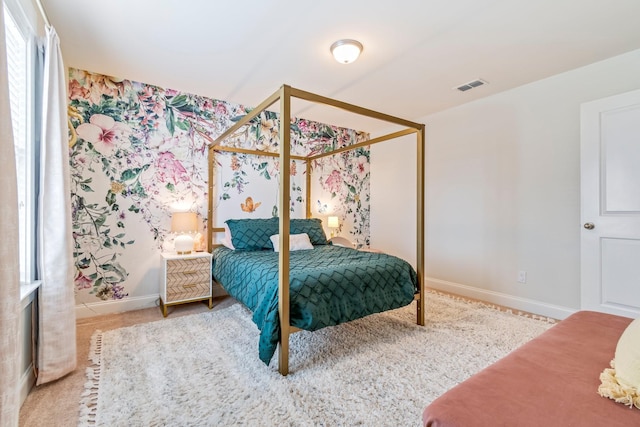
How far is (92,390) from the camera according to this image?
1.71m

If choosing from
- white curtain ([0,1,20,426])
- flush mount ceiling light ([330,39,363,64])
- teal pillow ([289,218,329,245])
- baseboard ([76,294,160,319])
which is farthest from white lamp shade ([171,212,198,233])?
flush mount ceiling light ([330,39,363,64])

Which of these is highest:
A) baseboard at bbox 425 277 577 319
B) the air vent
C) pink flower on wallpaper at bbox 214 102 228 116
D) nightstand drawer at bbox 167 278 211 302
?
the air vent

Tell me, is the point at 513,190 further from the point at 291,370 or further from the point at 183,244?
the point at 183,244

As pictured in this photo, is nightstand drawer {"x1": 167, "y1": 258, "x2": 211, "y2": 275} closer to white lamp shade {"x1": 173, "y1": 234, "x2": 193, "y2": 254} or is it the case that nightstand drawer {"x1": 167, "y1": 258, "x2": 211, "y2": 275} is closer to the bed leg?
white lamp shade {"x1": 173, "y1": 234, "x2": 193, "y2": 254}

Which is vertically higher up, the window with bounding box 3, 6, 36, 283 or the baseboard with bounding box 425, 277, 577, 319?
the window with bounding box 3, 6, 36, 283

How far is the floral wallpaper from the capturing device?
2.87 meters

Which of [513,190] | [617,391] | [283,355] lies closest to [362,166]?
[513,190]

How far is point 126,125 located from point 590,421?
3811mm

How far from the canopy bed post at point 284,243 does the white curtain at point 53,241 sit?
1.32 metres

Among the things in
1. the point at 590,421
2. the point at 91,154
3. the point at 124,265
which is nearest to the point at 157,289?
the point at 124,265

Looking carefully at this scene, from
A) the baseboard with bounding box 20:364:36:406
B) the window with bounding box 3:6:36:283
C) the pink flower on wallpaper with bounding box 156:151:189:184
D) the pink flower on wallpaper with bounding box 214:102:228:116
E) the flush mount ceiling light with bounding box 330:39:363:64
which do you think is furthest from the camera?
the pink flower on wallpaper with bounding box 214:102:228:116

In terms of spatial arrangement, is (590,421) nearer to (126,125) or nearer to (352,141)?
(126,125)

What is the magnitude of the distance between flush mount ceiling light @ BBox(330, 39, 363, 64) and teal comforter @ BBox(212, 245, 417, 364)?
1686 millimetres

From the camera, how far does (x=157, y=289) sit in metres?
3.23
